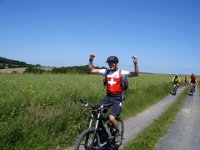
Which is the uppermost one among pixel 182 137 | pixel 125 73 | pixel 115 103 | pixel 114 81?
pixel 125 73

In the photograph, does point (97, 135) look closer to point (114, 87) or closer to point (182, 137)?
point (114, 87)

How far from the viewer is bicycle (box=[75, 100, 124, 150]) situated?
6867 millimetres

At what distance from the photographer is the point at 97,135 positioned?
7.07m

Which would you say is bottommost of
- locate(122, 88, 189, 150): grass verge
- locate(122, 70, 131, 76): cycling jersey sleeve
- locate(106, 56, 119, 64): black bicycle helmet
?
locate(122, 88, 189, 150): grass verge

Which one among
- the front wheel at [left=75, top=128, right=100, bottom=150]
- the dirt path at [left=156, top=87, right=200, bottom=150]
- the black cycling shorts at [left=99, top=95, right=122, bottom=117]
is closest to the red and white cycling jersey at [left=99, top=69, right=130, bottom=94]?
the black cycling shorts at [left=99, top=95, right=122, bottom=117]

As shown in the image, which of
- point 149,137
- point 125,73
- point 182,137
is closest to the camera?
point 125,73

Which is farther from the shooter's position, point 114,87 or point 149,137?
point 149,137

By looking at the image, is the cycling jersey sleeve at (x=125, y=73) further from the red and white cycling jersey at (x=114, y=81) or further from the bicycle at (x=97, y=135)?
the bicycle at (x=97, y=135)

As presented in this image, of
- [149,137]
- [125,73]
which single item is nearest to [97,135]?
[125,73]

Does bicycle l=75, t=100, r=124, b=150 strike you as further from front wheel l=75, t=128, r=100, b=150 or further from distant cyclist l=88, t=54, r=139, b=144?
distant cyclist l=88, t=54, r=139, b=144

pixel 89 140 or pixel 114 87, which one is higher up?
pixel 114 87

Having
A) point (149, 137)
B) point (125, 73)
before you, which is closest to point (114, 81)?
point (125, 73)

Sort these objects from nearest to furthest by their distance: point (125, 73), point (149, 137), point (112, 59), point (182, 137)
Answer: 1. point (112, 59)
2. point (125, 73)
3. point (149, 137)
4. point (182, 137)

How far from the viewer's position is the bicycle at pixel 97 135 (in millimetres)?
6867
